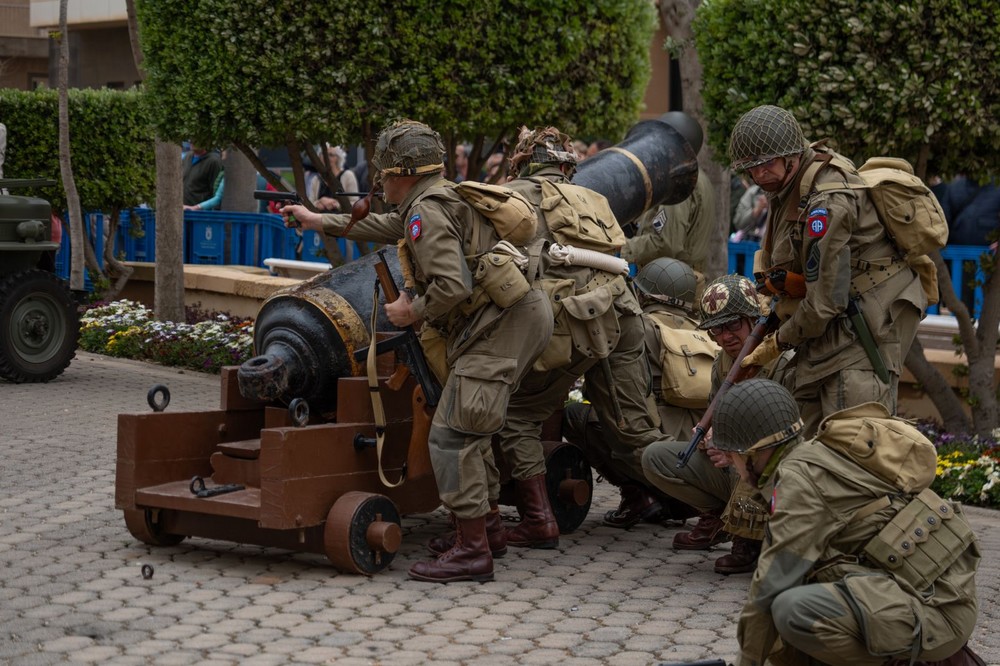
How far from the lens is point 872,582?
14.4 ft

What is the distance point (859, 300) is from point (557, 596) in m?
1.73

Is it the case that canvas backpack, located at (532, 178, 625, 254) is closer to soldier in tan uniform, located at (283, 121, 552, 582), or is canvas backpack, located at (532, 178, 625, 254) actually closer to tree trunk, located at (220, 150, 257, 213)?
soldier in tan uniform, located at (283, 121, 552, 582)

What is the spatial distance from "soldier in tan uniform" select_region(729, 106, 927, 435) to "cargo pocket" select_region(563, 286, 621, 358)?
0.80 meters

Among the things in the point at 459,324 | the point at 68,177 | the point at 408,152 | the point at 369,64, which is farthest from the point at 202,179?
the point at 459,324

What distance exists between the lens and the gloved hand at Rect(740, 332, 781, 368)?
6.30 m

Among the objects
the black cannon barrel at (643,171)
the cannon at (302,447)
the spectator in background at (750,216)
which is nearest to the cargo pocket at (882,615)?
the cannon at (302,447)

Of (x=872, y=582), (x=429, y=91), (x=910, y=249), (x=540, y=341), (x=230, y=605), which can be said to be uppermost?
(x=429, y=91)

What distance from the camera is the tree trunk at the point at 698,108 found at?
11.1 m

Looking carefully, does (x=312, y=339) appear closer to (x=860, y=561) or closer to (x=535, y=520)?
(x=535, y=520)

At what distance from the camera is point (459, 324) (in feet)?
21.0

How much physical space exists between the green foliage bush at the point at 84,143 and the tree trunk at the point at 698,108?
6550 mm

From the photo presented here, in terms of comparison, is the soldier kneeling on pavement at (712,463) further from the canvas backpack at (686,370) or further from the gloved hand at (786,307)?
the canvas backpack at (686,370)

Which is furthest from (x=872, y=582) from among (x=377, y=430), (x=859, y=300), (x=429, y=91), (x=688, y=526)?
(x=429, y=91)

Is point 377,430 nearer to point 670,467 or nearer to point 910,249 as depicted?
point 670,467
